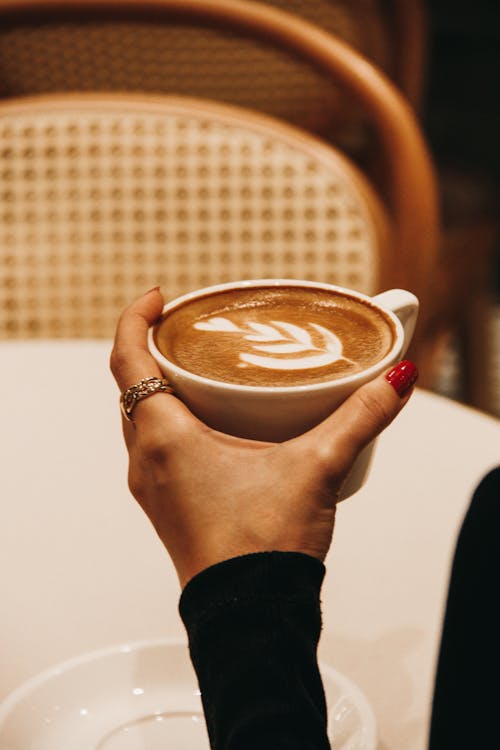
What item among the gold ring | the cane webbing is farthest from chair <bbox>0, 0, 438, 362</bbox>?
the gold ring

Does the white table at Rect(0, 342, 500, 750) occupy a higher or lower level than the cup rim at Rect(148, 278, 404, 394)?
lower

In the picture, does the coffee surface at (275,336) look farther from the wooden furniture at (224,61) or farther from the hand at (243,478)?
the wooden furniture at (224,61)

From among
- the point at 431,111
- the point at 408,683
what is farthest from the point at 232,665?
the point at 431,111

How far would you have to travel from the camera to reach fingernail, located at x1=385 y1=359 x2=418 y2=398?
468mm

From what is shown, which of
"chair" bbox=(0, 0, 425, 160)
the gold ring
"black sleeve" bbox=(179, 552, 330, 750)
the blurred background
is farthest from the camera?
"chair" bbox=(0, 0, 425, 160)

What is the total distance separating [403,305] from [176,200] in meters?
0.75

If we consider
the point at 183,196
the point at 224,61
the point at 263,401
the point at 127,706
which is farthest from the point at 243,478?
the point at 224,61

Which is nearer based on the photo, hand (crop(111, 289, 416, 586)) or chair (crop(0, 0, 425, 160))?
hand (crop(111, 289, 416, 586))

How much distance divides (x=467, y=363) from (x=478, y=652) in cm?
173

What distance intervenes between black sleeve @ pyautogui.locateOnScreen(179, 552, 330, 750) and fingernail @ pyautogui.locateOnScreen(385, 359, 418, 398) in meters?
0.11

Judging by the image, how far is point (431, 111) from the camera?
3246 millimetres

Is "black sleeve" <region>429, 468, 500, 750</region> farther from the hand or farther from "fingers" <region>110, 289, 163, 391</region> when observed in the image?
"fingers" <region>110, 289, 163, 391</region>

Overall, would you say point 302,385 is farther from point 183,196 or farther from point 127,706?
point 183,196

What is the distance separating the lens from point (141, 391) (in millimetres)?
484
